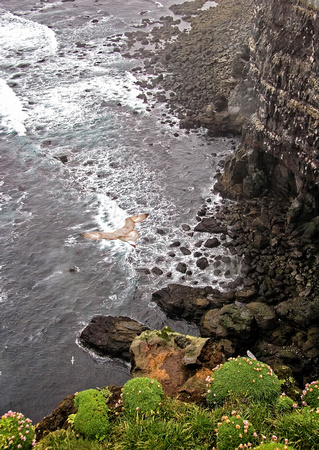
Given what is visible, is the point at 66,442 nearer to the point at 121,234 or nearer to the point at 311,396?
the point at 311,396

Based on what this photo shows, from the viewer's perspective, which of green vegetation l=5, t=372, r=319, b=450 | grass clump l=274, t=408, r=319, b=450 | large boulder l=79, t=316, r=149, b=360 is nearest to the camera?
grass clump l=274, t=408, r=319, b=450

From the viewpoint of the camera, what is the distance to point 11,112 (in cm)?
4653

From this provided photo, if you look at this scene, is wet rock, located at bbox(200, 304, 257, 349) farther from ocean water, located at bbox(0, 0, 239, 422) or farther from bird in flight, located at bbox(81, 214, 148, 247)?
bird in flight, located at bbox(81, 214, 148, 247)

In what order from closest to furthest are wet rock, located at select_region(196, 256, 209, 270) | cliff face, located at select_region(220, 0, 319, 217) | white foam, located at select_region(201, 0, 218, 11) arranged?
cliff face, located at select_region(220, 0, 319, 217)
wet rock, located at select_region(196, 256, 209, 270)
white foam, located at select_region(201, 0, 218, 11)

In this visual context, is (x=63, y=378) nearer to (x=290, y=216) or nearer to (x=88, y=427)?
(x=88, y=427)

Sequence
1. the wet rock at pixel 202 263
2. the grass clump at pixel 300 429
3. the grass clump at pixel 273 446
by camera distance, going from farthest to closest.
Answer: the wet rock at pixel 202 263 → the grass clump at pixel 300 429 → the grass clump at pixel 273 446

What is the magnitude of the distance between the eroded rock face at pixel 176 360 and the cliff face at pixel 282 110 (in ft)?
43.4

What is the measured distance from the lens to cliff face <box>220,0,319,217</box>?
27.2m

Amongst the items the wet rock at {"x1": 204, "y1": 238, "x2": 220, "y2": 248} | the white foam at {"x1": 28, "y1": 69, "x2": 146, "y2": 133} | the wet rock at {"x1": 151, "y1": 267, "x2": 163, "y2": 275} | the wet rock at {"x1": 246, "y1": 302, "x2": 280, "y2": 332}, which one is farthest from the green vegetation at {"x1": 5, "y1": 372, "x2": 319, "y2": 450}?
the white foam at {"x1": 28, "y1": 69, "x2": 146, "y2": 133}

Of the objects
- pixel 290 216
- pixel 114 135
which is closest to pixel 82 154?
pixel 114 135

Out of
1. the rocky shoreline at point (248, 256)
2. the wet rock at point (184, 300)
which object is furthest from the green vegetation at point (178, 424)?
the wet rock at point (184, 300)

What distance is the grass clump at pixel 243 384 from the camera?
15.2 meters

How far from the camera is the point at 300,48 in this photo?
90.9 ft

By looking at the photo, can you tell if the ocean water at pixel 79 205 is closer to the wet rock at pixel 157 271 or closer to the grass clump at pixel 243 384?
the wet rock at pixel 157 271
